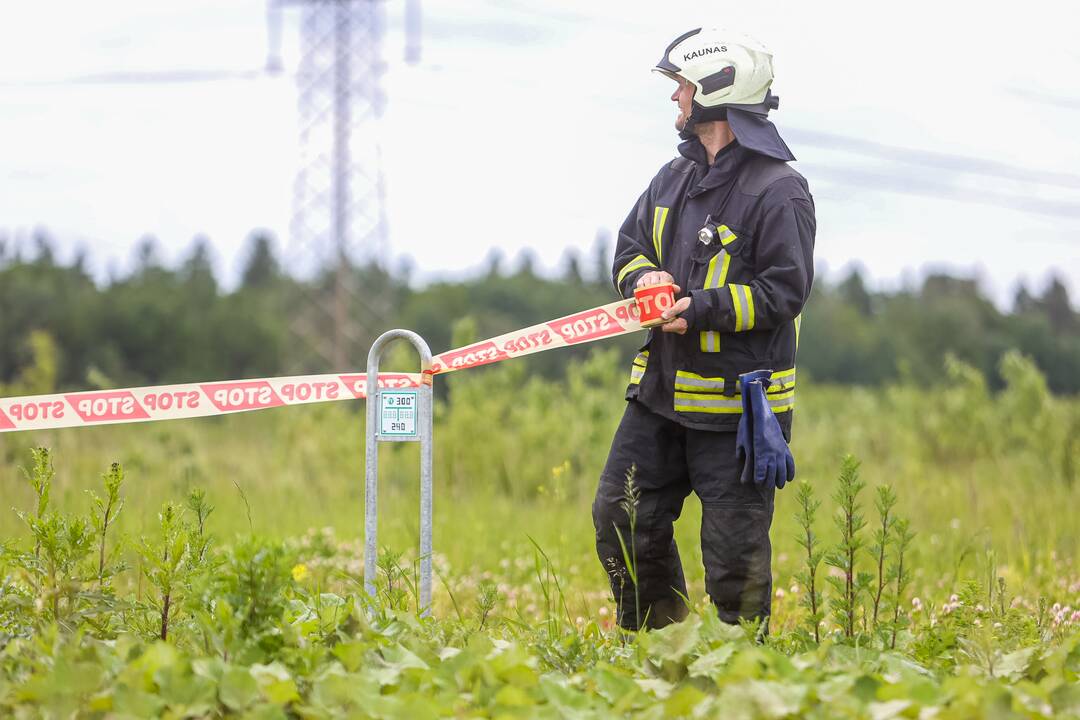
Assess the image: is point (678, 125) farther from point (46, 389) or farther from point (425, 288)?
point (425, 288)

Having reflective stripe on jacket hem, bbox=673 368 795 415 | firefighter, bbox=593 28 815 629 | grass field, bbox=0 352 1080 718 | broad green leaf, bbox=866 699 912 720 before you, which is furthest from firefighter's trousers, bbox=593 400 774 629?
broad green leaf, bbox=866 699 912 720

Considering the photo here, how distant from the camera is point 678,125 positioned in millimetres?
4348

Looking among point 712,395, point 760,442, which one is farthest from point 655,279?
point 760,442

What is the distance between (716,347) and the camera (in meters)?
4.05

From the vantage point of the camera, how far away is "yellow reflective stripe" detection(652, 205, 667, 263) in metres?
4.31

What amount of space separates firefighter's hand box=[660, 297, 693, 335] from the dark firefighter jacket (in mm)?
27

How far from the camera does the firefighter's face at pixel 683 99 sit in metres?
4.27

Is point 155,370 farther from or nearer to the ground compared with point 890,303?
nearer to the ground

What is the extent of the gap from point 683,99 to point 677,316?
0.89 m

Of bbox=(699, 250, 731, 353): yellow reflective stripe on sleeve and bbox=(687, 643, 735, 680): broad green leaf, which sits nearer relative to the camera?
bbox=(687, 643, 735, 680): broad green leaf

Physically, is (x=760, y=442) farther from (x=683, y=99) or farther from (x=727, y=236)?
(x=683, y=99)

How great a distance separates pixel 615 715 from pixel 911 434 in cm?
1113

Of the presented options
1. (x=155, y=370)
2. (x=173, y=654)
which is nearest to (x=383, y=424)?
(x=173, y=654)

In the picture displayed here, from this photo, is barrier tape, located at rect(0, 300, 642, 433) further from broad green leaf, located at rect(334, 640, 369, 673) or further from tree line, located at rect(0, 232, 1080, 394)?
tree line, located at rect(0, 232, 1080, 394)
